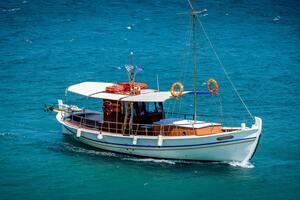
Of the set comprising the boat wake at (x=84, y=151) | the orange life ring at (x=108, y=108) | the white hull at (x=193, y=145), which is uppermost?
the orange life ring at (x=108, y=108)

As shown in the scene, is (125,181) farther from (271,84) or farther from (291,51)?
(291,51)

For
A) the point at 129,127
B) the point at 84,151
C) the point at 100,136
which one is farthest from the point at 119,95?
the point at 84,151

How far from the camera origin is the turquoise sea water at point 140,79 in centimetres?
5012

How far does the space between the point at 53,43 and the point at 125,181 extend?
5130cm

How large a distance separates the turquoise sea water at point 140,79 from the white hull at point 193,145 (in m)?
0.72

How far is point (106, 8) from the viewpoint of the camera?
118m

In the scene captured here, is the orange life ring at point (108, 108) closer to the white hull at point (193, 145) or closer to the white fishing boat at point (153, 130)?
the white fishing boat at point (153, 130)

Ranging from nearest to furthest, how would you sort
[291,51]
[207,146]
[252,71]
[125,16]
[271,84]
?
[207,146], [271,84], [252,71], [291,51], [125,16]

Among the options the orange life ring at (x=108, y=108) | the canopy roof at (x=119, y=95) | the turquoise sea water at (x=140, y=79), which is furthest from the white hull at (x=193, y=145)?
the canopy roof at (x=119, y=95)

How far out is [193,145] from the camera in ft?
172

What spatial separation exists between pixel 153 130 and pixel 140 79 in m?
25.9

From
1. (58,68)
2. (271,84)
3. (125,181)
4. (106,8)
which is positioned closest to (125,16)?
(106,8)

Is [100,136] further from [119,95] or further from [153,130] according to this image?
Answer: [153,130]

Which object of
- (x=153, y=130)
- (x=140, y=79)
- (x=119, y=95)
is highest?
(x=119, y=95)
